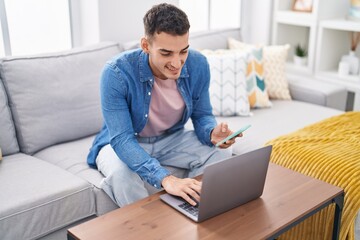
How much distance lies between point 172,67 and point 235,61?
97cm

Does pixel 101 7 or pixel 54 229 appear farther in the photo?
pixel 101 7

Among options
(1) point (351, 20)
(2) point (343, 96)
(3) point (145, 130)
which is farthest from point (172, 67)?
(1) point (351, 20)

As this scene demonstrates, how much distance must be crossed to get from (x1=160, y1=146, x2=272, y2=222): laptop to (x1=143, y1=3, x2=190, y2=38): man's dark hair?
1.66ft

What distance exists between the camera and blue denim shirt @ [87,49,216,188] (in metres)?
1.65

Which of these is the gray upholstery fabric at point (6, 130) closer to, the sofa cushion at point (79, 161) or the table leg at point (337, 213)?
the sofa cushion at point (79, 161)

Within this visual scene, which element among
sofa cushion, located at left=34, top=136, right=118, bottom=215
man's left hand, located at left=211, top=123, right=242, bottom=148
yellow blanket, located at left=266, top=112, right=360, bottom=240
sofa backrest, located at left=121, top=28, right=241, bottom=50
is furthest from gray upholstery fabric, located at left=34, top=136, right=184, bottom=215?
sofa backrest, located at left=121, top=28, right=241, bottom=50

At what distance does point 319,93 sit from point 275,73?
29 cm

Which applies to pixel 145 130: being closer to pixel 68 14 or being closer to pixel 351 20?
pixel 68 14

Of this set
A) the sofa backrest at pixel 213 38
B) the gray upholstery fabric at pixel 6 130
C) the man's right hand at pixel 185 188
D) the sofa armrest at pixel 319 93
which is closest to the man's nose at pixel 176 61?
the man's right hand at pixel 185 188

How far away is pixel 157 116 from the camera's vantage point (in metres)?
1.89

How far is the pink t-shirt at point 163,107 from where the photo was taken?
1.85 m

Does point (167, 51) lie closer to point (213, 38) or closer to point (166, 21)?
point (166, 21)

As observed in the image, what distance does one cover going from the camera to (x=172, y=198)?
58.1 inches

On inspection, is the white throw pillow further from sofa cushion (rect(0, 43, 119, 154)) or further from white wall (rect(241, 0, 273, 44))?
white wall (rect(241, 0, 273, 44))
